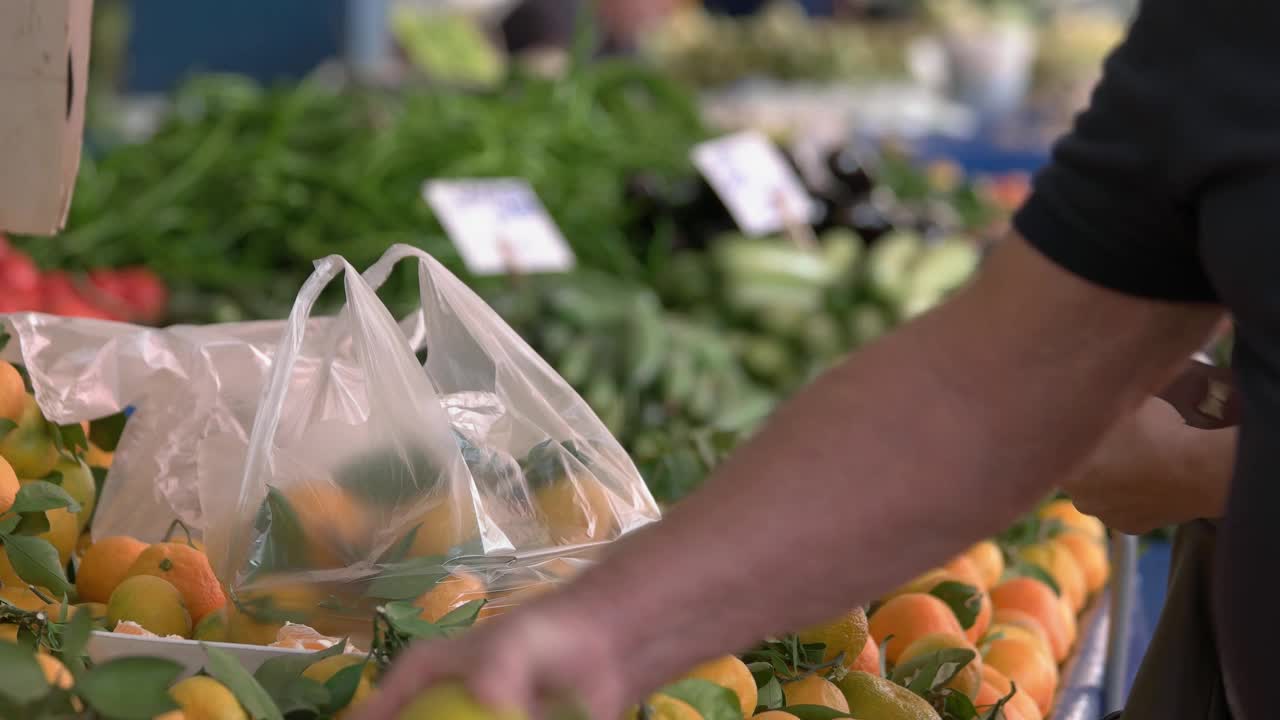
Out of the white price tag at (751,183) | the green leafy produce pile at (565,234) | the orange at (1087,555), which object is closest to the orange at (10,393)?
the orange at (1087,555)

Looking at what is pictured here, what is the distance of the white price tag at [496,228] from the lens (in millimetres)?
2750

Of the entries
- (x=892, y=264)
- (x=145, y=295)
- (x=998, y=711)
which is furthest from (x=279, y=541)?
(x=892, y=264)

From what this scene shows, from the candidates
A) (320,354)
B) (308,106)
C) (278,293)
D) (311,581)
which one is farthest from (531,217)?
(311,581)

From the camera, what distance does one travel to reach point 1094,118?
70 cm

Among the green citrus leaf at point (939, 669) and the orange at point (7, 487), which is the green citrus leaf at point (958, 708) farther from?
the orange at point (7, 487)

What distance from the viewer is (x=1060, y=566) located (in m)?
1.73

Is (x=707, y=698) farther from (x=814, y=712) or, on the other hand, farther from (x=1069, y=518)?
(x=1069, y=518)

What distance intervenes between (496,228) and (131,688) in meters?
2.09

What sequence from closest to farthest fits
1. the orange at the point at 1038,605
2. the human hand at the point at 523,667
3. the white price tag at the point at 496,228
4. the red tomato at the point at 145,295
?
the human hand at the point at 523,667, the orange at the point at 1038,605, the white price tag at the point at 496,228, the red tomato at the point at 145,295

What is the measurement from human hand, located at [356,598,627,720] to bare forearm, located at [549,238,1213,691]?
0.07 ft

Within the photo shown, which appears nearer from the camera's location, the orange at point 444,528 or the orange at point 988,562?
the orange at point 444,528

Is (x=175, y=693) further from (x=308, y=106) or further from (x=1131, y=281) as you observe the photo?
(x=308, y=106)

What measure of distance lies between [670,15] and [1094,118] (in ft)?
26.3

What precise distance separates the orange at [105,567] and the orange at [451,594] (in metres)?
0.28
